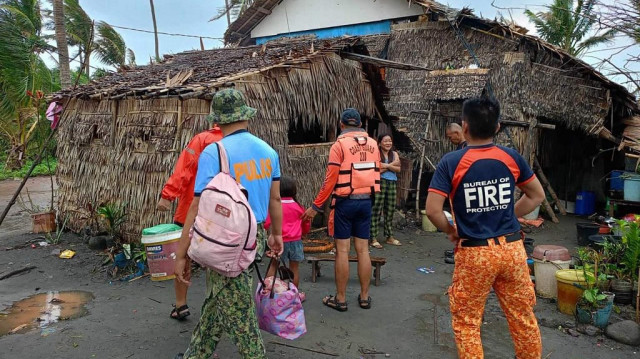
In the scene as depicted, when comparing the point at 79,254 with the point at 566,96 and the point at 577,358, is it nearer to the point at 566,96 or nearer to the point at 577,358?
the point at 577,358

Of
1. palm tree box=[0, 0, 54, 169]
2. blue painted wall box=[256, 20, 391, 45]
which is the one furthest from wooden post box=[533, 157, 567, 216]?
palm tree box=[0, 0, 54, 169]

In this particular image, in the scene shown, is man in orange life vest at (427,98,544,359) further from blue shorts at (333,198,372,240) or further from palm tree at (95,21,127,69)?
palm tree at (95,21,127,69)

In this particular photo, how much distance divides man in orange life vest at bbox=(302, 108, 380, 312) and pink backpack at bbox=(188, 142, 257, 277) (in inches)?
68.4

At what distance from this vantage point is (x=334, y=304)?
458cm

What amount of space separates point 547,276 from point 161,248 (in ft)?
14.5

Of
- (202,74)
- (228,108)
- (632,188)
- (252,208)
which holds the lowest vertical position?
(632,188)

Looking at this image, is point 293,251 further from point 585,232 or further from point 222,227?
point 585,232

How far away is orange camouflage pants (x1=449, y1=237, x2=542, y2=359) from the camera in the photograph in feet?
8.82

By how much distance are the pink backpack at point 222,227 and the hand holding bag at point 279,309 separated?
53 cm

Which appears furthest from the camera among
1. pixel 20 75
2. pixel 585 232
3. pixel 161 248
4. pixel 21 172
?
pixel 21 172

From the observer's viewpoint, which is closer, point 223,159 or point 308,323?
point 223,159

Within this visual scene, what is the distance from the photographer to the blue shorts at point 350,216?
14.4 ft

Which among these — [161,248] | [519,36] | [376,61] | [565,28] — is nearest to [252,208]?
[161,248]

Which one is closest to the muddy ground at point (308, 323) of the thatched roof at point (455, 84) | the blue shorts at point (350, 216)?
the blue shorts at point (350, 216)
